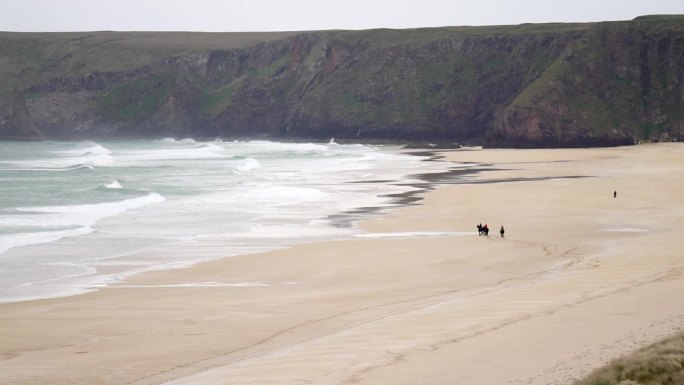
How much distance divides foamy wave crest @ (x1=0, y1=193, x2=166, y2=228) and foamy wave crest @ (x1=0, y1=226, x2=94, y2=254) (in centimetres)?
236

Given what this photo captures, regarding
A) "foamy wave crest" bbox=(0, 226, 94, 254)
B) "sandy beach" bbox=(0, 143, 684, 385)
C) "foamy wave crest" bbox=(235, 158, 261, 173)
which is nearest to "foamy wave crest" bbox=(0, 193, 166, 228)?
"foamy wave crest" bbox=(0, 226, 94, 254)

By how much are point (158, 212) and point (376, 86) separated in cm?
10150

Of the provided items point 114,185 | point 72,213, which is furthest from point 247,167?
point 72,213

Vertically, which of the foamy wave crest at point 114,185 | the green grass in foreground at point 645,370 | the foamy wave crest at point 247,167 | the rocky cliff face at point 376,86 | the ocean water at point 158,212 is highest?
the rocky cliff face at point 376,86

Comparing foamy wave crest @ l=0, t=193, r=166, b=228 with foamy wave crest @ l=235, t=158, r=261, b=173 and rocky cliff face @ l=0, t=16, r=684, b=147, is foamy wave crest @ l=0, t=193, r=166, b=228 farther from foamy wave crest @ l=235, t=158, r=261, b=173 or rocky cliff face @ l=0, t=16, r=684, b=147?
rocky cliff face @ l=0, t=16, r=684, b=147

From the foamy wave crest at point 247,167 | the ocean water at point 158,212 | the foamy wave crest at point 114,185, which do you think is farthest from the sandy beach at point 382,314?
the foamy wave crest at point 247,167

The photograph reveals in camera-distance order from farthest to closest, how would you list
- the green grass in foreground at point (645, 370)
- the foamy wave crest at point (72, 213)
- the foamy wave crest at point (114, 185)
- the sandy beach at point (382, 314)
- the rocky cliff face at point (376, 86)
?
1. the rocky cliff face at point (376, 86)
2. the foamy wave crest at point (114, 185)
3. the foamy wave crest at point (72, 213)
4. the sandy beach at point (382, 314)
5. the green grass in foreground at point (645, 370)

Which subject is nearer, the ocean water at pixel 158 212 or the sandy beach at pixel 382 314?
the sandy beach at pixel 382 314

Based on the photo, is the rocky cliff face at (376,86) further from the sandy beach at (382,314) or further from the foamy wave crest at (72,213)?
the sandy beach at (382,314)

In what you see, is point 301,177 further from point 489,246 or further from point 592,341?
point 592,341

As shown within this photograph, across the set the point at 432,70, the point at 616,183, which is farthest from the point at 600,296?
the point at 432,70

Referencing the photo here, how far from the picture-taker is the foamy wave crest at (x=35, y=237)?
101 ft

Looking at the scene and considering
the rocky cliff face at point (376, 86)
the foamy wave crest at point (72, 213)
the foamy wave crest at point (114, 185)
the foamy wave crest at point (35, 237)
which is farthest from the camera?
the rocky cliff face at point (376, 86)

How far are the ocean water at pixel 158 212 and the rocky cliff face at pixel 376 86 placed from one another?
4562 cm
